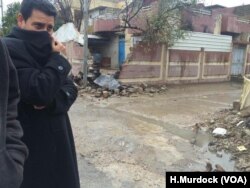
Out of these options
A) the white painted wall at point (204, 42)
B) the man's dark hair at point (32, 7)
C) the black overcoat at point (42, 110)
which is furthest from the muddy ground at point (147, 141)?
the white painted wall at point (204, 42)

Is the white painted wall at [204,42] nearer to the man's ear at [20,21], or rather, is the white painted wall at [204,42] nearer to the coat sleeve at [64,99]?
the coat sleeve at [64,99]

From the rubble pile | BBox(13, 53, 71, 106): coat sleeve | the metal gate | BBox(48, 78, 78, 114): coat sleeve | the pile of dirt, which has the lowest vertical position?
the rubble pile

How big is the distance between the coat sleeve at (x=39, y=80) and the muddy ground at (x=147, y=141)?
7.63 feet

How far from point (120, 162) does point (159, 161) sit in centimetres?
60

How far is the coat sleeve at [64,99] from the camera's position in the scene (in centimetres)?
159

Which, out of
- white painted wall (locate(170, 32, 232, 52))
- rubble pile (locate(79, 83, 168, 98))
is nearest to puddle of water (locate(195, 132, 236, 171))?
rubble pile (locate(79, 83, 168, 98))

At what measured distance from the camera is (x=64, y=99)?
5.55ft

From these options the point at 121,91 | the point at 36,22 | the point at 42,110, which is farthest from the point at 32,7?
the point at 121,91

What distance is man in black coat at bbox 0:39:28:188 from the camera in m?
0.90

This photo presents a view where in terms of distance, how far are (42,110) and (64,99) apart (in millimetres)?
163

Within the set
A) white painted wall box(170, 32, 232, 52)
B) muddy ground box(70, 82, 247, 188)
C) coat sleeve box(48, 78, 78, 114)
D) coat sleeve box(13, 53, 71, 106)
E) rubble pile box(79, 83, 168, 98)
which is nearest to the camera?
coat sleeve box(13, 53, 71, 106)

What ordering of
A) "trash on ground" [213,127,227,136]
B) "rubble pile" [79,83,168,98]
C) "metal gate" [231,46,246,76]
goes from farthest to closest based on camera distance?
"metal gate" [231,46,246,76] < "rubble pile" [79,83,168,98] < "trash on ground" [213,127,227,136]

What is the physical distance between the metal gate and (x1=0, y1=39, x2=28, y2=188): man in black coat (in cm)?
1798

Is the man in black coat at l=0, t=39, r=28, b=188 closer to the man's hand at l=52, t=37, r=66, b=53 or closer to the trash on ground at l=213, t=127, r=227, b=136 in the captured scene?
the man's hand at l=52, t=37, r=66, b=53
